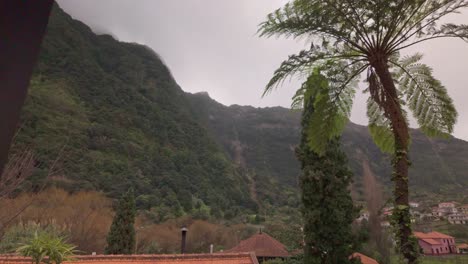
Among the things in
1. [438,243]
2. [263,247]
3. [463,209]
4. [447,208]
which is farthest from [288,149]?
[263,247]

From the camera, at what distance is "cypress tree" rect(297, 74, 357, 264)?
14.0m

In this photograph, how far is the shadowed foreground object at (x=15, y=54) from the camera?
0.81 m

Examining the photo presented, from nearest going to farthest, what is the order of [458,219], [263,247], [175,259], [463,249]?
[175,259]
[263,247]
[463,249]
[458,219]

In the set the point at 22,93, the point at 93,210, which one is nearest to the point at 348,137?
the point at 93,210

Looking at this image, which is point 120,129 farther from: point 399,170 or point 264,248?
point 399,170

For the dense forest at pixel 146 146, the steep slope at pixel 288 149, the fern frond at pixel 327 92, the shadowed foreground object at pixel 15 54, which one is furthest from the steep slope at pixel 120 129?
the shadowed foreground object at pixel 15 54

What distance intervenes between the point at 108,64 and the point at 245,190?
4103 centimetres

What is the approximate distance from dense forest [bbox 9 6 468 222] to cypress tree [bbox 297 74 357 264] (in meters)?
13.7

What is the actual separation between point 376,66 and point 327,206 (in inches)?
332

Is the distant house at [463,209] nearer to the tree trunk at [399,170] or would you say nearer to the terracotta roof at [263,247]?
the terracotta roof at [263,247]

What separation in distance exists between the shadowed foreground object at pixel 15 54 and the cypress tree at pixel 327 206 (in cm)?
1324

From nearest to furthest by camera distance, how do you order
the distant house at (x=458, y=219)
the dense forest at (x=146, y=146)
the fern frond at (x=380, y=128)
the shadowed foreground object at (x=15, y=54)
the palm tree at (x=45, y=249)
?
the shadowed foreground object at (x=15, y=54) → the palm tree at (x=45, y=249) → the fern frond at (x=380, y=128) → the dense forest at (x=146, y=146) → the distant house at (x=458, y=219)

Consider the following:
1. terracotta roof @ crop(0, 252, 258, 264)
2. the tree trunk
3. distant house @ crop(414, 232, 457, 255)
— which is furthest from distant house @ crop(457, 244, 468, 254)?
the tree trunk

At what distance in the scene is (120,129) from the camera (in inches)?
2233
